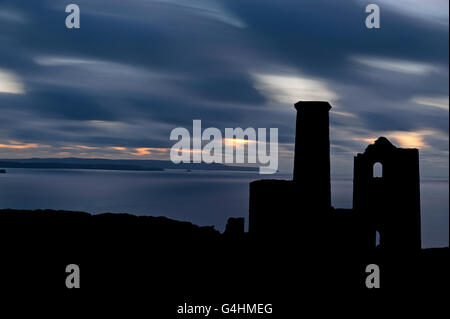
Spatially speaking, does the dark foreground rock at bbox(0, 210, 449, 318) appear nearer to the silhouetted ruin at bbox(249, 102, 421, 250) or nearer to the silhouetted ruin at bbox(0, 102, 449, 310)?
the silhouetted ruin at bbox(0, 102, 449, 310)

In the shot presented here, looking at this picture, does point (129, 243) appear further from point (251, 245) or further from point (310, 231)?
point (310, 231)

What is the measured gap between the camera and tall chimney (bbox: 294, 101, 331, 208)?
15.0m

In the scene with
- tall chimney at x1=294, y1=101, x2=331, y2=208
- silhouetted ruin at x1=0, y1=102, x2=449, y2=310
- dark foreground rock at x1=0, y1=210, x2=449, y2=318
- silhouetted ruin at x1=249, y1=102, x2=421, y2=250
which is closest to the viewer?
dark foreground rock at x1=0, y1=210, x2=449, y2=318

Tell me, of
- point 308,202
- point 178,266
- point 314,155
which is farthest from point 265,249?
point 314,155

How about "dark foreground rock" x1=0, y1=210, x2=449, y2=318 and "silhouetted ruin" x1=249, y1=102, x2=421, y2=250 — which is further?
"silhouetted ruin" x1=249, y1=102, x2=421, y2=250

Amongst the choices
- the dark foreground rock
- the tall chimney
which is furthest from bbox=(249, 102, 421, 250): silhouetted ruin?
the dark foreground rock

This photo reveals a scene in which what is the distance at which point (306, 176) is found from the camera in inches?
592

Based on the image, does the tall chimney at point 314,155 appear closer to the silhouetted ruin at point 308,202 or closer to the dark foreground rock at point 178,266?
the silhouetted ruin at point 308,202

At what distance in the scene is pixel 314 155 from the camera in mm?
15070

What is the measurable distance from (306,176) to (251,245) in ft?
10.8

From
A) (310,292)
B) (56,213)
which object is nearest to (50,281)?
(56,213)

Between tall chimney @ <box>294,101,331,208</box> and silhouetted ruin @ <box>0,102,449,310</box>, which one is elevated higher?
tall chimney @ <box>294,101,331,208</box>

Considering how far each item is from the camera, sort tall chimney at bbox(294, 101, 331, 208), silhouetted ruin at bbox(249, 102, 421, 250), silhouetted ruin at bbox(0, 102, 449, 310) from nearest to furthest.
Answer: silhouetted ruin at bbox(0, 102, 449, 310)
silhouetted ruin at bbox(249, 102, 421, 250)
tall chimney at bbox(294, 101, 331, 208)
